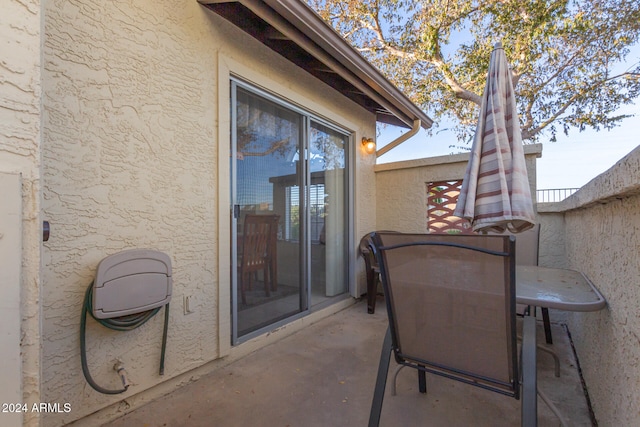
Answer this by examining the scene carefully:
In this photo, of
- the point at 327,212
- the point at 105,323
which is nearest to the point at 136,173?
the point at 105,323

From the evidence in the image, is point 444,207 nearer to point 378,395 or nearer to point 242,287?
point 242,287

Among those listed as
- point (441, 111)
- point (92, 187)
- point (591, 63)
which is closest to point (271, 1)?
point (92, 187)

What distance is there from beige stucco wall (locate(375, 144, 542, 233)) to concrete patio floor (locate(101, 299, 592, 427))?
2.29 m

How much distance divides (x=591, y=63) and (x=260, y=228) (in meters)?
9.57

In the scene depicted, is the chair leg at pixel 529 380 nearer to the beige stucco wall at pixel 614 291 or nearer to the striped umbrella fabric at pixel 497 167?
the beige stucco wall at pixel 614 291

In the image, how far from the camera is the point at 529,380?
4.02 ft

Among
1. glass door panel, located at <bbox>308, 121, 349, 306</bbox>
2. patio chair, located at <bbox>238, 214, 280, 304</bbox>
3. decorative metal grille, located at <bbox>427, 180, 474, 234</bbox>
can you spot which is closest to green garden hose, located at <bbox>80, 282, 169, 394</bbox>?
patio chair, located at <bbox>238, 214, 280, 304</bbox>

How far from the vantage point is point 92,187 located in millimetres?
1750

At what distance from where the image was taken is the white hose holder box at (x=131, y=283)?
5.54 ft

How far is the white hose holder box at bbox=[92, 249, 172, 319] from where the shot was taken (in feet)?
5.54

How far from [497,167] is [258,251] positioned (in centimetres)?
214

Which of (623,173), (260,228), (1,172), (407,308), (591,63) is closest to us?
(1,172)

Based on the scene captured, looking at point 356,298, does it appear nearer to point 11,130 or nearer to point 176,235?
point 176,235

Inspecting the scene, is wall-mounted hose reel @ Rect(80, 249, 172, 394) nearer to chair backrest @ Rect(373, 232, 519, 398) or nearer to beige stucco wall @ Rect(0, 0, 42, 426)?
beige stucco wall @ Rect(0, 0, 42, 426)
